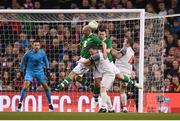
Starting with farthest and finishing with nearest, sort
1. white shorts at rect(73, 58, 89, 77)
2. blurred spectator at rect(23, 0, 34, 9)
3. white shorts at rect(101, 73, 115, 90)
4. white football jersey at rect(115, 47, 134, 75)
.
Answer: blurred spectator at rect(23, 0, 34, 9), white football jersey at rect(115, 47, 134, 75), white shorts at rect(73, 58, 89, 77), white shorts at rect(101, 73, 115, 90)

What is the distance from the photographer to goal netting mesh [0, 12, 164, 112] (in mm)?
19484

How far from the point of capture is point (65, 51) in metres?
19.9

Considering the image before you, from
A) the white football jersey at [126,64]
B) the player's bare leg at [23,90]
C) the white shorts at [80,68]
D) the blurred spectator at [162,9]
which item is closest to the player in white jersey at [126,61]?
the white football jersey at [126,64]

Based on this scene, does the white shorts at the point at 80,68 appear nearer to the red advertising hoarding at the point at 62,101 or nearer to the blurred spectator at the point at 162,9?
the red advertising hoarding at the point at 62,101

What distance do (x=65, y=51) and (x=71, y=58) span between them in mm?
257

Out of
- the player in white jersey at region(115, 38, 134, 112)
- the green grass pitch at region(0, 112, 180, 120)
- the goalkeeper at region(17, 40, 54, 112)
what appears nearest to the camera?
the green grass pitch at region(0, 112, 180, 120)

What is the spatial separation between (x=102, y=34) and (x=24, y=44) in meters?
3.98

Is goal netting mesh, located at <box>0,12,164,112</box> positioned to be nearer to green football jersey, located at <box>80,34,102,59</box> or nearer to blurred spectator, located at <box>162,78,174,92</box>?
blurred spectator, located at <box>162,78,174,92</box>

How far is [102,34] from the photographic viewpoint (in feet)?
54.2

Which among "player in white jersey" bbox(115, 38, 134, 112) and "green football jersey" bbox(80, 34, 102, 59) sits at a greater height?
"green football jersey" bbox(80, 34, 102, 59)

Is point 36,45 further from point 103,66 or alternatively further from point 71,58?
point 103,66

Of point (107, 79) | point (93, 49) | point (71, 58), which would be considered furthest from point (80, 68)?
point (71, 58)

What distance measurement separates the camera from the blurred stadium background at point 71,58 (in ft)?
63.7

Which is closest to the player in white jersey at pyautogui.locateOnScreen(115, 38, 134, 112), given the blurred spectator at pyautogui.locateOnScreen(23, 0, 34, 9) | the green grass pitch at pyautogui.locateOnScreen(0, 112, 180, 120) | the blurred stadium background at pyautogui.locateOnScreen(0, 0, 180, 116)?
the blurred stadium background at pyautogui.locateOnScreen(0, 0, 180, 116)
